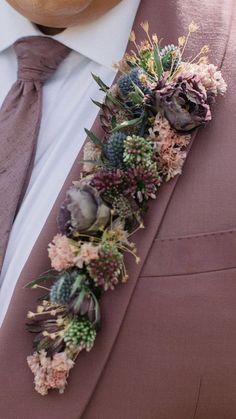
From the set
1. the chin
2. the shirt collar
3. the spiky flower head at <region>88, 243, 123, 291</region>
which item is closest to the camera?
the spiky flower head at <region>88, 243, 123, 291</region>

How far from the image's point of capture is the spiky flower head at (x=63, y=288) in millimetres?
1139

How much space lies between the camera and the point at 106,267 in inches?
44.6

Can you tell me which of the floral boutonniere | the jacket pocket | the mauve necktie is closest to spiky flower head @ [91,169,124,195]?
the floral boutonniere

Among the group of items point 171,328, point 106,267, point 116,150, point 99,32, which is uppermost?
point 99,32

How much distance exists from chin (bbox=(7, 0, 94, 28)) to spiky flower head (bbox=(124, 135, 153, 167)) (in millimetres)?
283

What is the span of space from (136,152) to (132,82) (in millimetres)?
144

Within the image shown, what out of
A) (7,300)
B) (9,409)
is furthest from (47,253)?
(9,409)

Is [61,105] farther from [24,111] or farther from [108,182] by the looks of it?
[108,182]

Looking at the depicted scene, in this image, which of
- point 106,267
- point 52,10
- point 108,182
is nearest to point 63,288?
point 106,267

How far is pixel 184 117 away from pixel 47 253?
35cm

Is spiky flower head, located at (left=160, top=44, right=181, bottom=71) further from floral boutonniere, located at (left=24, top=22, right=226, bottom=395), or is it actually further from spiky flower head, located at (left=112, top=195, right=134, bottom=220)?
spiky flower head, located at (left=112, top=195, right=134, bottom=220)

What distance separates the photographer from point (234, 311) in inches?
45.9

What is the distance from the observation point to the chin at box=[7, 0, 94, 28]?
1246 millimetres

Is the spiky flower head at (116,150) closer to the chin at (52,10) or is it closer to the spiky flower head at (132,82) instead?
the spiky flower head at (132,82)
